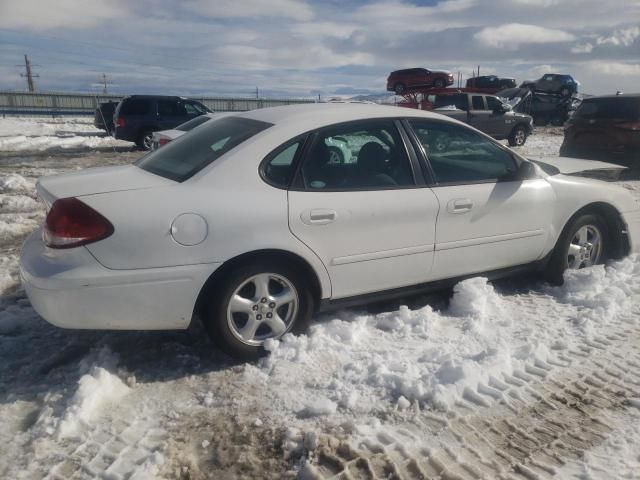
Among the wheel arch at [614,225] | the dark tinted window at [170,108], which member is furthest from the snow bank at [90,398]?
the dark tinted window at [170,108]

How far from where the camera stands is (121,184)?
3.23 m

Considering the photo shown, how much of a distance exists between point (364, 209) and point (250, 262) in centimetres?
84

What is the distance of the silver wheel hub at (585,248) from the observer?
15.6 ft

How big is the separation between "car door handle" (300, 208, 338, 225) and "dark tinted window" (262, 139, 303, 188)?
0.23 metres

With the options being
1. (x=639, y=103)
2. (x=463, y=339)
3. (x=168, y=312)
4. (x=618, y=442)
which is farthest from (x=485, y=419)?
(x=639, y=103)

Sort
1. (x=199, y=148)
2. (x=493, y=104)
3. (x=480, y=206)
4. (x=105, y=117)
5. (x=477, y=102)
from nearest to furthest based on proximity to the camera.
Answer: (x=199, y=148) < (x=480, y=206) < (x=477, y=102) < (x=493, y=104) < (x=105, y=117)

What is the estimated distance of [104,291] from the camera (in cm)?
296

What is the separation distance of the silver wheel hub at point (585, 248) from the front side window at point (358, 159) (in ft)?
6.20

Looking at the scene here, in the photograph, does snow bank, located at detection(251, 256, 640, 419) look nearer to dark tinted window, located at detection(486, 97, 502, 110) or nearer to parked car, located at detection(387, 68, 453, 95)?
dark tinted window, located at detection(486, 97, 502, 110)

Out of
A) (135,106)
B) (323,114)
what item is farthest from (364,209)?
(135,106)

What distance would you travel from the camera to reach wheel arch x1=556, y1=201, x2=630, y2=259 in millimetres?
4781

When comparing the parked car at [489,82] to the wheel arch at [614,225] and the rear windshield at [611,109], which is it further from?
the wheel arch at [614,225]

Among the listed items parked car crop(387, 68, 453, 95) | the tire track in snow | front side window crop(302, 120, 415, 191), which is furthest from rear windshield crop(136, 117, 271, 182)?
parked car crop(387, 68, 453, 95)

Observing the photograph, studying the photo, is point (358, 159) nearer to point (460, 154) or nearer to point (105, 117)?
point (460, 154)
